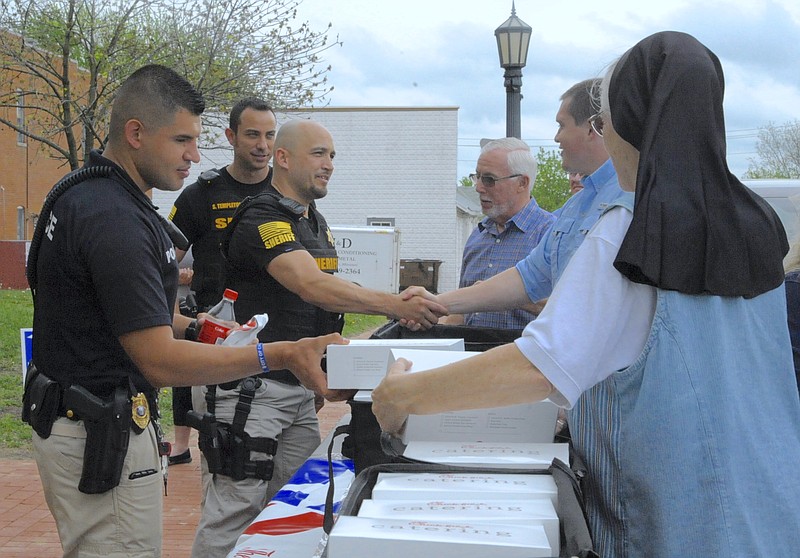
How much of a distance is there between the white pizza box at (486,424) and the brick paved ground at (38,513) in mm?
3514

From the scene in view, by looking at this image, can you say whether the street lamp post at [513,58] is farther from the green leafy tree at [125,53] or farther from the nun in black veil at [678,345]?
the nun in black veil at [678,345]

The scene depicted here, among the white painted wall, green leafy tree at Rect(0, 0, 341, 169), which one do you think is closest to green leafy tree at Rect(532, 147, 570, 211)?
the white painted wall

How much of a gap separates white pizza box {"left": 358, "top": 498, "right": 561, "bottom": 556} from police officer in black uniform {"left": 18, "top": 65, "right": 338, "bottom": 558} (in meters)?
1.03

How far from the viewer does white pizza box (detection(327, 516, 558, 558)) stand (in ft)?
4.88

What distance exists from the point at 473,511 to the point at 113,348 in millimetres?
1445

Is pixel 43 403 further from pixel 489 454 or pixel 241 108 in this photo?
pixel 241 108

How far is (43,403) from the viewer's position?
8.59 ft

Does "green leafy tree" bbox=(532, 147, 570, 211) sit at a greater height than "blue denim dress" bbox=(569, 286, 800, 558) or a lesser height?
greater

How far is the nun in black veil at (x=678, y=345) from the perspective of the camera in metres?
1.70

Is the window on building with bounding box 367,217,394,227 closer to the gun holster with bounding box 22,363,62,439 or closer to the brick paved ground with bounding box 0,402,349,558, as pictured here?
the brick paved ground with bounding box 0,402,349,558

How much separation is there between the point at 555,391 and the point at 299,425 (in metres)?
2.39

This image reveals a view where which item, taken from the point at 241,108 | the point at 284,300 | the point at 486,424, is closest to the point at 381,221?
the point at 241,108

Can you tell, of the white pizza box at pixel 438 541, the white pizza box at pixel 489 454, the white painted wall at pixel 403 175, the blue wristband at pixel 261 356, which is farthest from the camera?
the white painted wall at pixel 403 175

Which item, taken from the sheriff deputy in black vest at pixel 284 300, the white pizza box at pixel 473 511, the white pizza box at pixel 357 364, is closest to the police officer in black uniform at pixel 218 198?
the sheriff deputy in black vest at pixel 284 300
